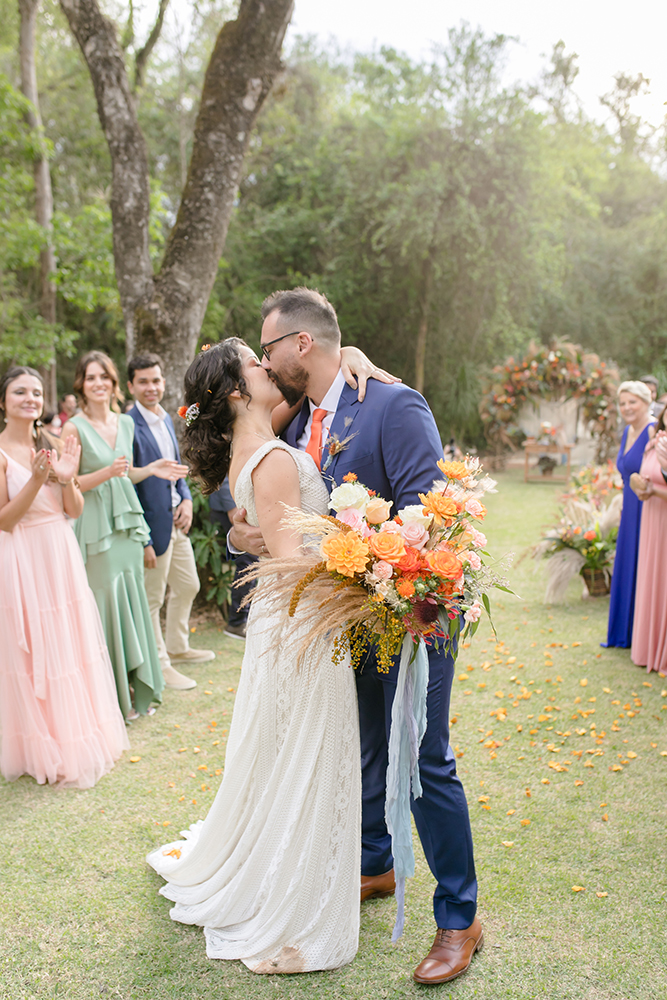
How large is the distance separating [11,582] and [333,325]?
2.50m

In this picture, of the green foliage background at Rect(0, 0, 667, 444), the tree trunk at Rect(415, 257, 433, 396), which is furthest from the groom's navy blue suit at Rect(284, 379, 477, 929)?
the tree trunk at Rect(415, 257, 433, 396)

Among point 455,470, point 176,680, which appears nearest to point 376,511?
point 455,470

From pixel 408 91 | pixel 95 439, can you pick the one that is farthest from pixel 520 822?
pixel 408 91

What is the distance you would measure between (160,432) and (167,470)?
1.28 ft

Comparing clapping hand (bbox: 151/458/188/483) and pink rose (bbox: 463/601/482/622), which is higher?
clapping hand (bbox: 151/458/188/483)

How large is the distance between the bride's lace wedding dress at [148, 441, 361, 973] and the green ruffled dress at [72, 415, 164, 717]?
2.27 m

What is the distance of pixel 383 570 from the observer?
216 centimetres

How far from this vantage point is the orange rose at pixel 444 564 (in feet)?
7.04

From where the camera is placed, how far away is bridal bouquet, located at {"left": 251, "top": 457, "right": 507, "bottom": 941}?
218 centimetres

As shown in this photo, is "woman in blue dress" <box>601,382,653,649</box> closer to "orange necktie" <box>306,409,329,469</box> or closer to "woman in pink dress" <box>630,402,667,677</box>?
"woman in pink dress" <box>630,402,667,677</box>

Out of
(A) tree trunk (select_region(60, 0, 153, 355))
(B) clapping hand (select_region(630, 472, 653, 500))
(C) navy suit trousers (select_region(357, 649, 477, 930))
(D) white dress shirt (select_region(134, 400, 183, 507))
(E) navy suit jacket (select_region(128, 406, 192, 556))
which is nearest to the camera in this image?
(C) navy suit trousers (select_region(357, 649, 477, 930))

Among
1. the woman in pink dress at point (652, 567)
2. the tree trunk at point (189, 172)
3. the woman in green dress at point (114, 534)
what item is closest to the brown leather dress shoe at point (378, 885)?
the woman in green dress at point (114, 534)

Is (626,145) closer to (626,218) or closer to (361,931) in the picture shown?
(626,218)

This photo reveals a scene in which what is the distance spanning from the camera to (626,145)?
3522 cm
